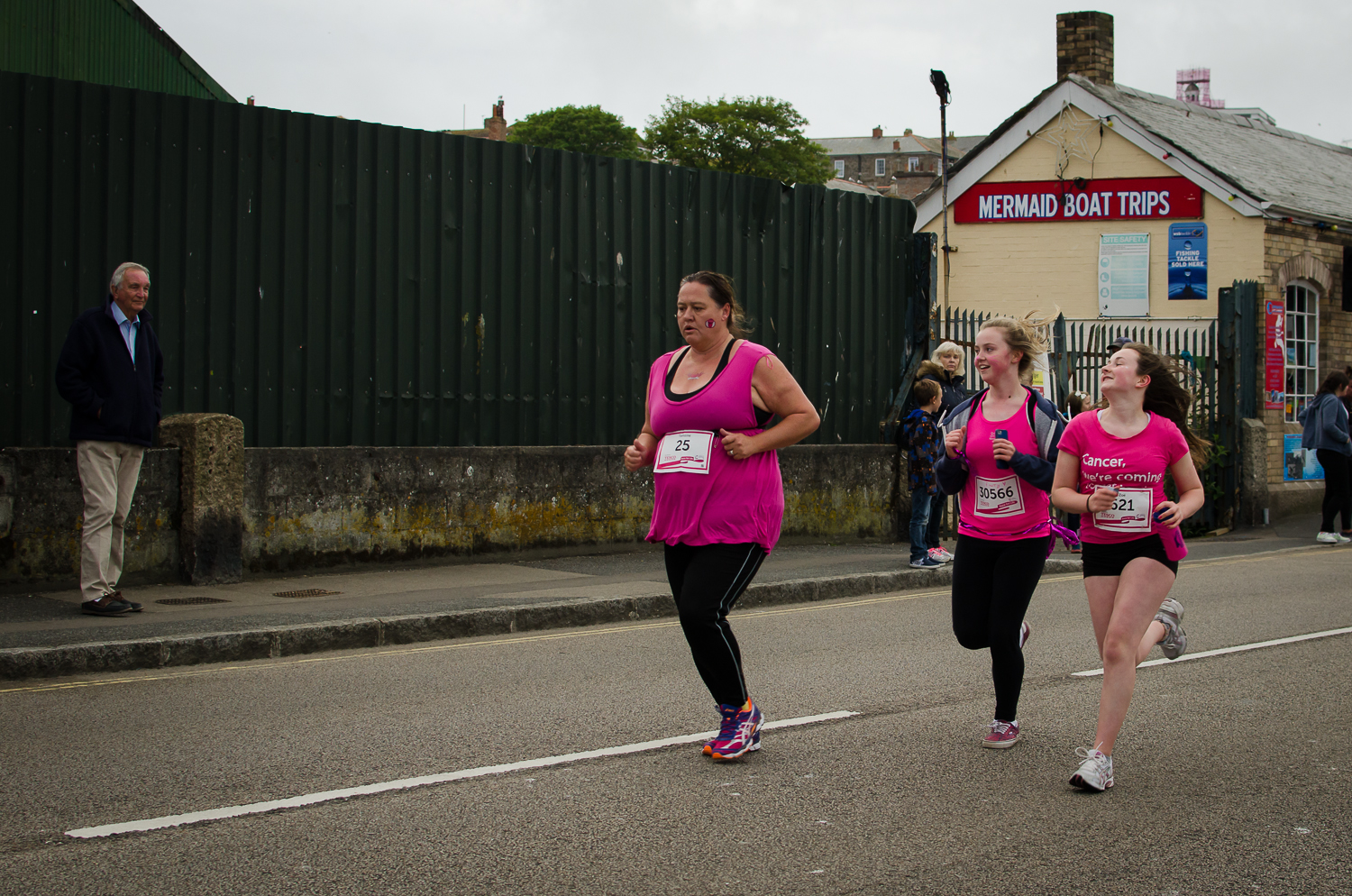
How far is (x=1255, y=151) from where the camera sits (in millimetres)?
22172

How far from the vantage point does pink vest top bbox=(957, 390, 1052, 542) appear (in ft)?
17.1

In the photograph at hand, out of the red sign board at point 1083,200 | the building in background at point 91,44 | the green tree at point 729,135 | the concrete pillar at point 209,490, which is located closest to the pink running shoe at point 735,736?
the concrete pillar at point 209,490

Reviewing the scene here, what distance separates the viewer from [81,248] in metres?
9.33

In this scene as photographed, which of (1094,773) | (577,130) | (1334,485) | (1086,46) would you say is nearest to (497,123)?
(577,130)

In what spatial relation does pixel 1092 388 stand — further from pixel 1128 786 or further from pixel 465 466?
pixel 1128 786

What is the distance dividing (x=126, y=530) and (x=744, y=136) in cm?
6520

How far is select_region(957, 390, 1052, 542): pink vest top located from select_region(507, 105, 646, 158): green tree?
71.5 metres

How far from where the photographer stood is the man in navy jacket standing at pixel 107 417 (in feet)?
26.6

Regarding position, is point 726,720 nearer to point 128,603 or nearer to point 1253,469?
point 128,603

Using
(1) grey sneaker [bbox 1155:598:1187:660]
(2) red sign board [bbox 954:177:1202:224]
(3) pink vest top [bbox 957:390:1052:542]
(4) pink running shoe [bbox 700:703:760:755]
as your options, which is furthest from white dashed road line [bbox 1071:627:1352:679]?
(2) red sign board [bbox 954:177:1202:224]

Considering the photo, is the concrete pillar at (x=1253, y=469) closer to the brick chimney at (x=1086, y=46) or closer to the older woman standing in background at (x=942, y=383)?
the older woman standing in background at (x=942, y=383)

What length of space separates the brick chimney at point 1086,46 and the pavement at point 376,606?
1332 cm

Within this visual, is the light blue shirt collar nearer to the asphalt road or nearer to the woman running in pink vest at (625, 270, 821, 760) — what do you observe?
the asphalt road

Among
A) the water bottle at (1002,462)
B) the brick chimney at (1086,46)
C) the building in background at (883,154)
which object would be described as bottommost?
the water bottle at (1002,462)
